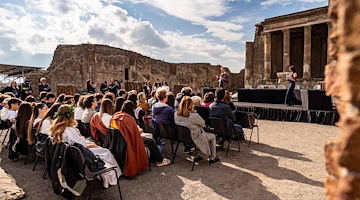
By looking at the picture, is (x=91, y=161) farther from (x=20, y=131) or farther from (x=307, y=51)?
(x=307, y=51)

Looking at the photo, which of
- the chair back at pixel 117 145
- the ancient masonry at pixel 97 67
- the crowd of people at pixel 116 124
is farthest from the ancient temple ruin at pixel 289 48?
the chair back at pixel 117 145

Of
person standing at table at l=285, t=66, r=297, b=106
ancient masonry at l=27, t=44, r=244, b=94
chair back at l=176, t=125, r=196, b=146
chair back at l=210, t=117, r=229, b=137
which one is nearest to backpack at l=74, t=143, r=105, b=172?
chair back at l=176, t=125, r=196, b=146

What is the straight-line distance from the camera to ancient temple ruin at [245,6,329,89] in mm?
20109

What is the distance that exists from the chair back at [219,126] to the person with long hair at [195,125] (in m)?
0.42

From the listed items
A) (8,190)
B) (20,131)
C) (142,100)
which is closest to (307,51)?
(142,100)

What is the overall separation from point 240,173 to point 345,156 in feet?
12.8

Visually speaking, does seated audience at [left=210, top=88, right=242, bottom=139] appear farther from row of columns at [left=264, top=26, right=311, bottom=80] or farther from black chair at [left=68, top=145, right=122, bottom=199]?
row of columns at [left=264, top=26, right=311, bottom=80]

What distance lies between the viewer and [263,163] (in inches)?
195

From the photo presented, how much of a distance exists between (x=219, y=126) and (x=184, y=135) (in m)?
0.96

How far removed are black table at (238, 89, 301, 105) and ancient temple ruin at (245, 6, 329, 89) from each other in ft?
30.7

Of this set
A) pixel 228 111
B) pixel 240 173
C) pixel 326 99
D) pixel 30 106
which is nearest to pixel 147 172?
pixel 240 173

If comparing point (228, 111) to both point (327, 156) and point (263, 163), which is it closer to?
point (263, 163)

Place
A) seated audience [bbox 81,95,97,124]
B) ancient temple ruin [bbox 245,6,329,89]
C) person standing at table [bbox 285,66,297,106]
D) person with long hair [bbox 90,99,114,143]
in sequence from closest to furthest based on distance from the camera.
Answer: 1. person with long hair [bbox 90,99,114,143]
2. seated audience [bbox 81,95,97,124]
3. person standing at table [bbox 285,66,297,106]
4. ancient temple ruin [bbox 245,6,329,89]

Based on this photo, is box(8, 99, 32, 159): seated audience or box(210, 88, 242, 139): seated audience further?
box(210, 88, 242, 139): seated audience
